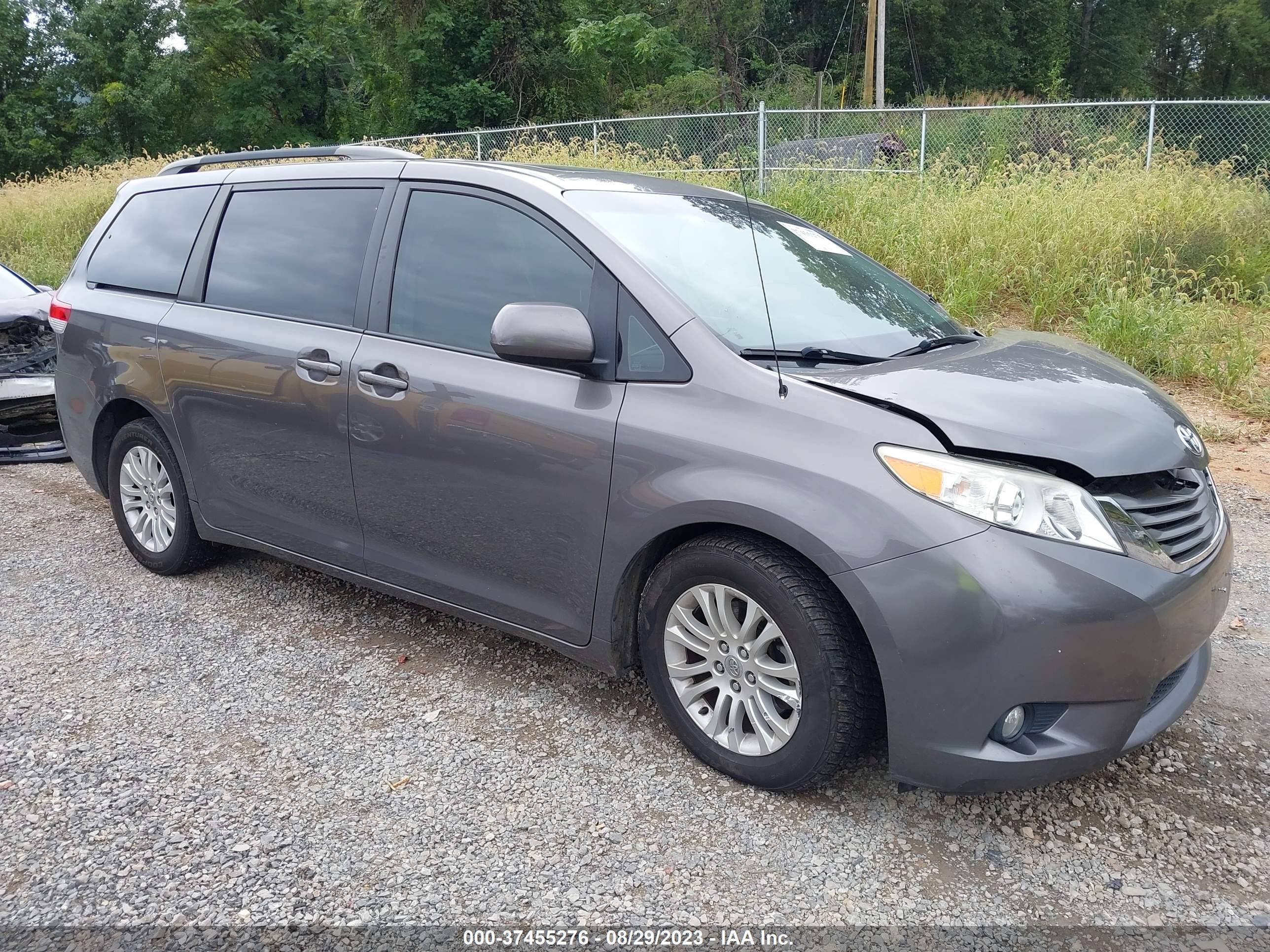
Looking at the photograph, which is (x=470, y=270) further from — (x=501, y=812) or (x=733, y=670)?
(x=501, y=812)

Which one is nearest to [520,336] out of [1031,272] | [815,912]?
[815,912]

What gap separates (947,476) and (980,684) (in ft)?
1.67

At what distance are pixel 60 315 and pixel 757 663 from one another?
12.9ft

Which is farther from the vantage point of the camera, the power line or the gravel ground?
the power line

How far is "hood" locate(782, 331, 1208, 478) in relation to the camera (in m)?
2.45

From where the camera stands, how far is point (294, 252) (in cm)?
377

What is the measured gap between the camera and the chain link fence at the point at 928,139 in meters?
11.3

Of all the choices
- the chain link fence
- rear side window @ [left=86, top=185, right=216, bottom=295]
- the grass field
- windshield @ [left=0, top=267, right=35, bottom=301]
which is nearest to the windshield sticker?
rear side window @ [left=86, top=185, right=216, bottom=295]

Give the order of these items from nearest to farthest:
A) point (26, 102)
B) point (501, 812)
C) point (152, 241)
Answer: point (501, 812), point (152, 241), point (26, 102)

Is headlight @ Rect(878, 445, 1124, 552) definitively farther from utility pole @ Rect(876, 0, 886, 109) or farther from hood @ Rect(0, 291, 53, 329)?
utility pole @ Rect(876, 0, 886, 109)

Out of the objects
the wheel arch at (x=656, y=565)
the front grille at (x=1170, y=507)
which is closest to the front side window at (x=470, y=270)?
the wheel arch at (x=656, y=565)

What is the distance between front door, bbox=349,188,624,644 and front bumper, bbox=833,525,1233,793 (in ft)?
3.08

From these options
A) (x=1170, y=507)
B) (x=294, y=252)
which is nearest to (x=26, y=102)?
(x=294, y=252)

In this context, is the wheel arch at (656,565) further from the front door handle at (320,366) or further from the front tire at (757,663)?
the front door handle at (320,366)
